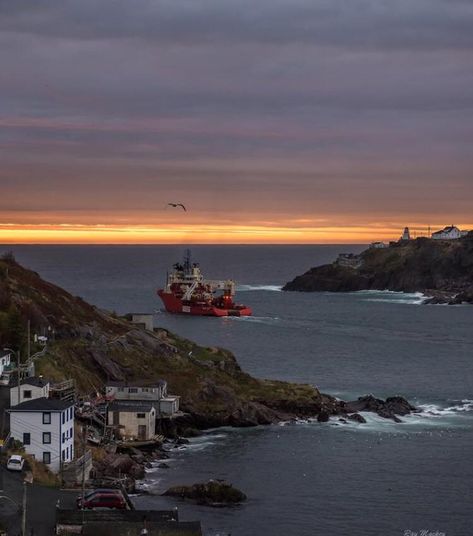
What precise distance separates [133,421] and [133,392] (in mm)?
5119

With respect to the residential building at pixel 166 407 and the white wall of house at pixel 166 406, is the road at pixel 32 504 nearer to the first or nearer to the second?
the residential building at pixel 166 407

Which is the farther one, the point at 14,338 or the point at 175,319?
the point at 175,319

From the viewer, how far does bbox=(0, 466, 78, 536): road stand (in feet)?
154

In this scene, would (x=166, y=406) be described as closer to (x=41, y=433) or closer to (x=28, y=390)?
(x=28, y=390)

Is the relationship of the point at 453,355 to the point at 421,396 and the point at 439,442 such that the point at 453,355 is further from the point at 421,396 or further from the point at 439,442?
the point at 439,442

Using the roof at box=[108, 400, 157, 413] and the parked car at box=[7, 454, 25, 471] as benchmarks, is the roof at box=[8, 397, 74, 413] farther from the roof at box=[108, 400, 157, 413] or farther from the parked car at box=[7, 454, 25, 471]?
the roof at box=[108, 400, 157, 413]

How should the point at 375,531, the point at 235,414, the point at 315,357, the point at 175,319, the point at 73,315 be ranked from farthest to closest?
the point at 175,319 → the point at 315,357 → the point at 73,315 → the point at 235,414 → the point at 375,531

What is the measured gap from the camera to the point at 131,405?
77.8m

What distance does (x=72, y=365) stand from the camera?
3258 inches

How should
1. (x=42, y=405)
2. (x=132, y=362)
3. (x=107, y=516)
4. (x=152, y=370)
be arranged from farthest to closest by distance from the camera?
(x=132, y=362) → (x=152, y=370) → (x=42, y=405) → (x=107, y=516)

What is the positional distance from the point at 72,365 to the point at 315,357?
5328 centimetres

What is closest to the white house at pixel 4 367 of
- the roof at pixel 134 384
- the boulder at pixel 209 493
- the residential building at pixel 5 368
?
the residential building at pixel 5 368

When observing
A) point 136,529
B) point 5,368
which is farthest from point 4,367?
point 136,529

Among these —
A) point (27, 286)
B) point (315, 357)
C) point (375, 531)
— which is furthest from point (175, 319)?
point (375, 531)
